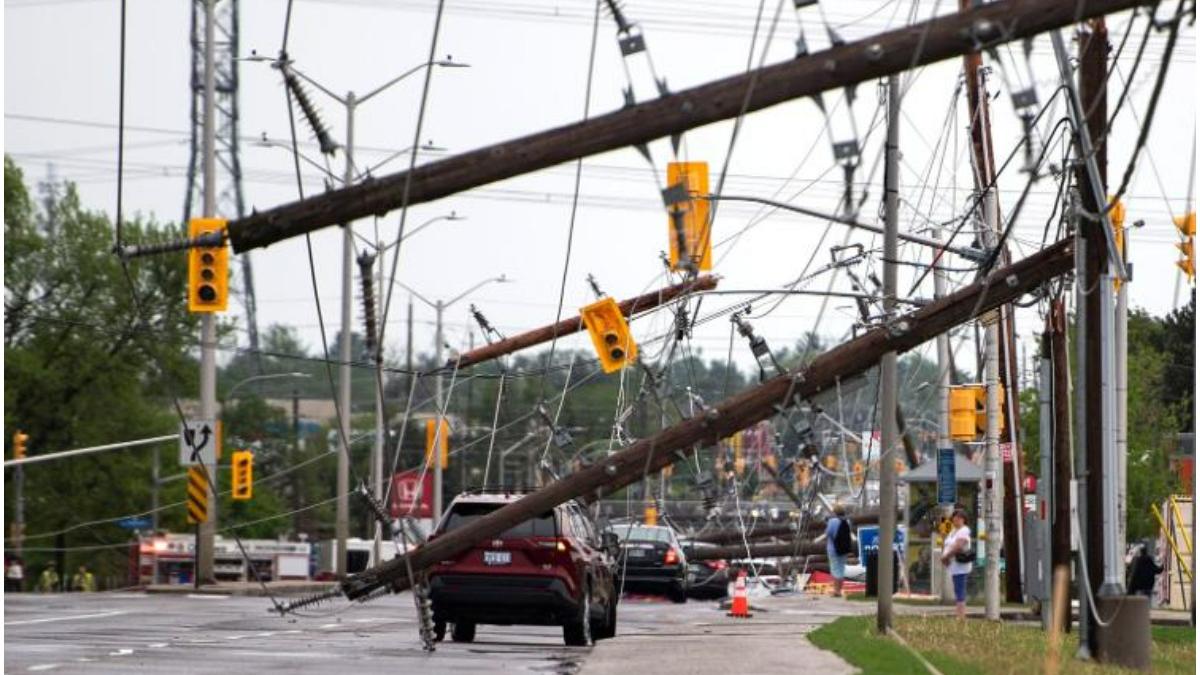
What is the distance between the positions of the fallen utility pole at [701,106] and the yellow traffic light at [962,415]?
21670mm

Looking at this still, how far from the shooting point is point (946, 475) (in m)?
43.9

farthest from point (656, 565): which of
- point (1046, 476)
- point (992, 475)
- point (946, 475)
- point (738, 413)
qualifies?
point (1046, 476)

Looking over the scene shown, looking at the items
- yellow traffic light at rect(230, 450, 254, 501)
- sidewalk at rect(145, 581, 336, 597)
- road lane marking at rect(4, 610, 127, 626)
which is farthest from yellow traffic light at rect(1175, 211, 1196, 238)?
yellow traffic light at rect(230, 450, 254, 501)

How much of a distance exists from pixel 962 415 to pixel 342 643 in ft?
48.1

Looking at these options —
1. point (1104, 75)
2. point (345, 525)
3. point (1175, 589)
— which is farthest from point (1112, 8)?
point (345, 525)

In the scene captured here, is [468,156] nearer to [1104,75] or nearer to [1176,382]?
[1104,75]

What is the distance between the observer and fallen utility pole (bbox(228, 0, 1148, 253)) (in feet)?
63.0

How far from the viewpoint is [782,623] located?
35.6 meters

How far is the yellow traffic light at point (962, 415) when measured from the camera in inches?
1601

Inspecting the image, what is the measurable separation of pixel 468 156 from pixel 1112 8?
491 cm

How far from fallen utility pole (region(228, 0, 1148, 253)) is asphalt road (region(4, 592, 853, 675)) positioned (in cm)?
500

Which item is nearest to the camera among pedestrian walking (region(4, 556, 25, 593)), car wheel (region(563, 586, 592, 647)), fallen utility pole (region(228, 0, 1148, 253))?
fallen utility pole (region(228, 0, 1148, 253))

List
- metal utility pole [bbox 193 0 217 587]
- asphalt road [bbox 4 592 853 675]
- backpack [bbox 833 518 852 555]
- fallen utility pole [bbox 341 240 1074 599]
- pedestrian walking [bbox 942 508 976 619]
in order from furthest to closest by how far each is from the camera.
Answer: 1. metal utility pole [bbox 193 0 217 587]
2. backpack [bbox 833 518 852 555]
3. pedestrian walking [bbox 942 508 976 619]
4. fallen utility pole [bbox 341 240 1074 599]
5. asphalt road [bbox 4 592 853 675]

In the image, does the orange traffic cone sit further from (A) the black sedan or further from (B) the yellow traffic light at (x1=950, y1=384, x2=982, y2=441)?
(A) the black sedan
